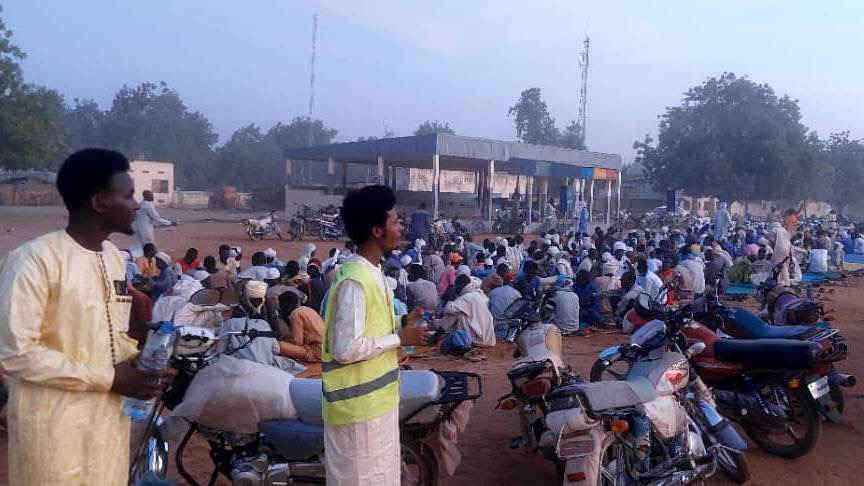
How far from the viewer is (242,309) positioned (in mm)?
5777

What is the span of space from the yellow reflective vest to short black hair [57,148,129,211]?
835 millimetres

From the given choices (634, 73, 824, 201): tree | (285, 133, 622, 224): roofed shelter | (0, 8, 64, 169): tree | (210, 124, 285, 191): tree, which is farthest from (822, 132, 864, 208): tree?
(0, 8, 64, 169): tree

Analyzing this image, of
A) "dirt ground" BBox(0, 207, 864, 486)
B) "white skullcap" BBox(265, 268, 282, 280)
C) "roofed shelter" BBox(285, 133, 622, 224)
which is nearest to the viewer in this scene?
"dirt ground" BBox(0, 207, 864, 486)

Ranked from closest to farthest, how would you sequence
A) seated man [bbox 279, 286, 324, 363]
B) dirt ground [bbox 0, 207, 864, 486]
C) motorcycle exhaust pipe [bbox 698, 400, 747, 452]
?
motorcycle exhaust pipe [bbox 698, 400, 747, 452] → dirt ground [bbox 0, 207, 864, 486] → seated man [bbox 279, 286, 324, 363]

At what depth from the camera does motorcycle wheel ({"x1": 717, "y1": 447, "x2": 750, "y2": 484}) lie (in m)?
4.30

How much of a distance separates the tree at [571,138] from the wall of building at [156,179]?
33.3 metres

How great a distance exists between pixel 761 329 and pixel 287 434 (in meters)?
3.58

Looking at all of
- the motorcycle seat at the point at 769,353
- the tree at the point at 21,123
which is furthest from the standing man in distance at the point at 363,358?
the tree at the point at 21,123

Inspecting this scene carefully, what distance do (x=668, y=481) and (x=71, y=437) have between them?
3104 millimetres

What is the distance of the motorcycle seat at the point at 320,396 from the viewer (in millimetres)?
3594

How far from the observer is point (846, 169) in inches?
2169

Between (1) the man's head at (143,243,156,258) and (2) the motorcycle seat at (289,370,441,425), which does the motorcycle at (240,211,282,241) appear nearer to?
(1) the man's head at (143,243,156,258)

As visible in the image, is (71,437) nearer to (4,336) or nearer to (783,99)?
(4,336)

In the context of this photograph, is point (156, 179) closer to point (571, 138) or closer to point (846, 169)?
point (571, 138)
